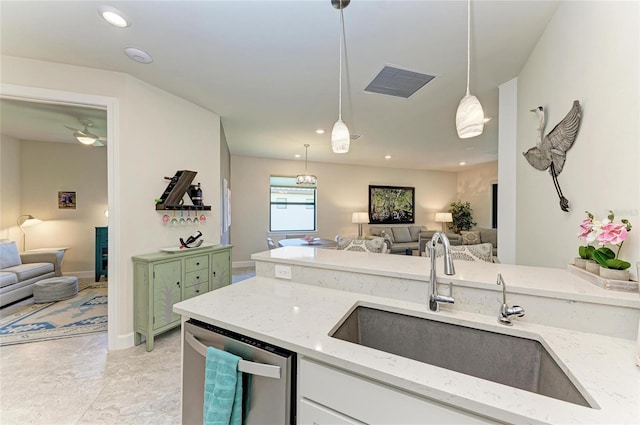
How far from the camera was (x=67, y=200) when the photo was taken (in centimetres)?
472

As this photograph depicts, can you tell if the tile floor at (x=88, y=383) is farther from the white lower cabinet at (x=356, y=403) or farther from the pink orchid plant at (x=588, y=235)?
the pink orchid plant at (x=588, y=235)

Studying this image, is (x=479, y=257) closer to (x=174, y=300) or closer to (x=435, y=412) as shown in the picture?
(x=435, y=412)

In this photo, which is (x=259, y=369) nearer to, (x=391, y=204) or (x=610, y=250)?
(x=610, y=250)

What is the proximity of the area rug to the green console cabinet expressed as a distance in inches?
Result: 32.4

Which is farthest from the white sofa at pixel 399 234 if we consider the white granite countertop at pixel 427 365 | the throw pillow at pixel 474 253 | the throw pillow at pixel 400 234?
the white granite countertop at pixel 427 365

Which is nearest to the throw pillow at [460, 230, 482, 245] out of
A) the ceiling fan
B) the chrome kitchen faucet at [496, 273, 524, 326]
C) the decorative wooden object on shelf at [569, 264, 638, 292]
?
the decorative wooden object on shelf at [569, 264, 638, 292]

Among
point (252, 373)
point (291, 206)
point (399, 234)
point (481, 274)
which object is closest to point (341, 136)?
point (481, 274)

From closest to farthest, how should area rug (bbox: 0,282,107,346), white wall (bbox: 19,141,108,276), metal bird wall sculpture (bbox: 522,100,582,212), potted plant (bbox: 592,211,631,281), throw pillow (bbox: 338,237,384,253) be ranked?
potted plant (bbox: 592,211,631,281) < metal bird wall sculpture (bbox: 522,100,582,212) < area rug (bbox: 0,282,107,346) < throw pillow (bbox: 338,237,384,253) < white wall (bbox: 19,141,108,276)

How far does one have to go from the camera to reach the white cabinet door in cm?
81

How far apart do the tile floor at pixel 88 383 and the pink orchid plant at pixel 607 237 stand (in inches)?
95.3

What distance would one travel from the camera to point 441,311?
1146mm

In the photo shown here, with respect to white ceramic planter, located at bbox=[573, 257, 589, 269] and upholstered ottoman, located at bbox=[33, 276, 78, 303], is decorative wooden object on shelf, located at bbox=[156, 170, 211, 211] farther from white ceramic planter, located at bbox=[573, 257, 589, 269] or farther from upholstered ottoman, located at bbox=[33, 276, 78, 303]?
white ceramic planter, located at bbox=[573, 257, 589, 269]

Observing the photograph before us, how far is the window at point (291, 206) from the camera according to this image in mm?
6367

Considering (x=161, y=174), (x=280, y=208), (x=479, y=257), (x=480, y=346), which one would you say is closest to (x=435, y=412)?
(x=480, y=346)
